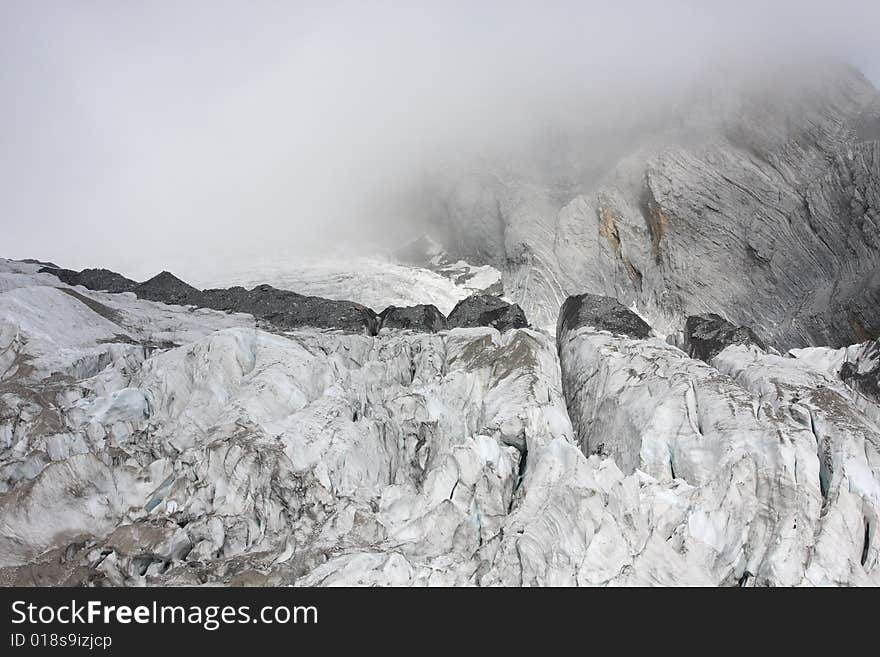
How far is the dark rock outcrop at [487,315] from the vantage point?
40.7m

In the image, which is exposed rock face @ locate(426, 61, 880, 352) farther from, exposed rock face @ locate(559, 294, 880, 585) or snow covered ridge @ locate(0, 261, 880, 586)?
exposed rock face @ locate(559, 294, 880, 585)

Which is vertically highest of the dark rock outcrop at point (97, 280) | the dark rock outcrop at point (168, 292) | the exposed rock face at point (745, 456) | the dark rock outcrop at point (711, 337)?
the dark rock outcrop at point (97, 280)

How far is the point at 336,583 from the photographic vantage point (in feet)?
68.2

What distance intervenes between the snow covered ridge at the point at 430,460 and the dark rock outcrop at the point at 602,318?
0.49 m

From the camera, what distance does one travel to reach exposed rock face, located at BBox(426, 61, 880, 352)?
4778 cm

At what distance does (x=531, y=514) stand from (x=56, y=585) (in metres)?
16.9

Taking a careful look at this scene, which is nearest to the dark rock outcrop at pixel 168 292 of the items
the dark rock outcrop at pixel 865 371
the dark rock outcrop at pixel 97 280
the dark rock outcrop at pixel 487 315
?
the dark rock outcrop at pixel 97 280

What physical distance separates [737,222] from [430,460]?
123 feet

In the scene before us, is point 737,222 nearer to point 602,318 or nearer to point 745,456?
point 602,318

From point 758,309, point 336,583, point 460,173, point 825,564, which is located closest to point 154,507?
point 336,583

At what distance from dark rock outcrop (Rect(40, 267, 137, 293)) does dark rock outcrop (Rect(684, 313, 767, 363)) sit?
40.8 metres

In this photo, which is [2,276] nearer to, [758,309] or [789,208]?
[758,309]

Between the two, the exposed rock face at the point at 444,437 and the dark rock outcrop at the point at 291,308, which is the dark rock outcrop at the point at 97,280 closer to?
the exposed rock face at the point at 444,437

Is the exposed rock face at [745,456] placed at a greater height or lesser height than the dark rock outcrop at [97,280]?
lesser
